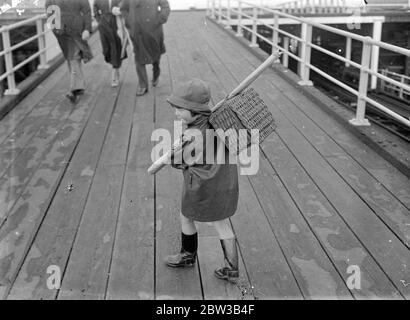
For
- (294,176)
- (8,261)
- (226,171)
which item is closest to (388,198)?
(294,176)

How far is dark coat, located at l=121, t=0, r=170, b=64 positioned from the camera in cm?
724

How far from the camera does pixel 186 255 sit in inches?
131

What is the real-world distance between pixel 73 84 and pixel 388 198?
172 inches

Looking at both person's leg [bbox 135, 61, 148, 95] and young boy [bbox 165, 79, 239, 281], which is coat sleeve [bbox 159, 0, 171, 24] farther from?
young boy [bbox 165, 79, 239, 281]

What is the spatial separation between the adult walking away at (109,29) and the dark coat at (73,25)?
0.38 m

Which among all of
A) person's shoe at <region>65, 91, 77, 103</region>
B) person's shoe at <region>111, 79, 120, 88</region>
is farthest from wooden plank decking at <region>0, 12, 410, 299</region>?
person's shoe at <region>111, 79, 120, 88</region>

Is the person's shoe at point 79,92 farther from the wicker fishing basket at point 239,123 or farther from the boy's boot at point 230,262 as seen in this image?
the wicker fishing basket at point 239,123

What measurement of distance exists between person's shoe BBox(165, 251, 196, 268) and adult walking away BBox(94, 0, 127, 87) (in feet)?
15.6

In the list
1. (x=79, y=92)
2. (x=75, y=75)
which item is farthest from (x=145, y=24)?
(x=79, y=92)

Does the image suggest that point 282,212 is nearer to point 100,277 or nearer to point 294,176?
point 294,176

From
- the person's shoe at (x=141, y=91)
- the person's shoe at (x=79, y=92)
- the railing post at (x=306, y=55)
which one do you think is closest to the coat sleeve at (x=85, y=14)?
the person's shoe at (x=79, y=92)

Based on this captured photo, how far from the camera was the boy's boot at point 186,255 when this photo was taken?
3.29 meters

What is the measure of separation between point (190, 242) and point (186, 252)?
73 mm

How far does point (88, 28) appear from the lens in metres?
7.21
